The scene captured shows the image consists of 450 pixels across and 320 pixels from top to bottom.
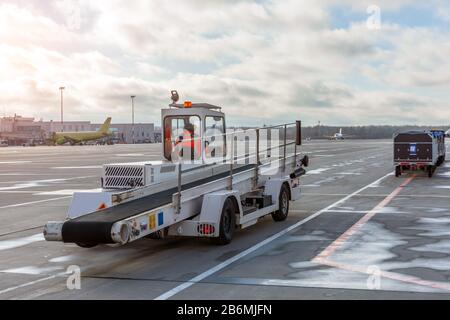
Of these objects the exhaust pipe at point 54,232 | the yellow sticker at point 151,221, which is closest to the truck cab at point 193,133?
the yellow sticker at point 151,221

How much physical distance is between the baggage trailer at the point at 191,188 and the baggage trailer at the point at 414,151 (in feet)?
50.0

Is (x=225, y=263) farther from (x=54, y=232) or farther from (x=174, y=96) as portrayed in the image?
(x=174, y=96)

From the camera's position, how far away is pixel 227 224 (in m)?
10.4

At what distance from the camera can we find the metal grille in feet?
33.4

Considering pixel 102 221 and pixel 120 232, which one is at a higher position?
pixel 102 221

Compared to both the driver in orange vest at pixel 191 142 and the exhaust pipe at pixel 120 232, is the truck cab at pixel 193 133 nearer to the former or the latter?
the driver in orange vest at pixel 191 142

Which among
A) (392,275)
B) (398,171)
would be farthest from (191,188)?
(398,171)

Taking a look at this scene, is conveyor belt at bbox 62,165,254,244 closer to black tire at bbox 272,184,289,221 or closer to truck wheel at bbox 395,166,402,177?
black tire at bbox 272,184,289,221

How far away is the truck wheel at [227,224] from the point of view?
33.2 feet

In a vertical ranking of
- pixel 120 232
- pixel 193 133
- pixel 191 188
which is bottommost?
pixel 120 232

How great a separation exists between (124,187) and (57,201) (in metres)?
8.77

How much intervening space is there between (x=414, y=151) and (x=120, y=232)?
887 inches
